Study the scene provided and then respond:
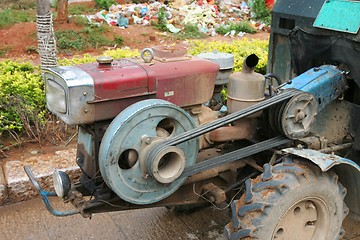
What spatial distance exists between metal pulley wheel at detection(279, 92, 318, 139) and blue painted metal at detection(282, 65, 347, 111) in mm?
113

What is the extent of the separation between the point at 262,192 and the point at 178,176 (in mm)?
553

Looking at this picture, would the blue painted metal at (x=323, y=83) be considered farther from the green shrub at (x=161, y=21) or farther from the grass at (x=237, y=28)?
the green shrub at (x=161, y=21)

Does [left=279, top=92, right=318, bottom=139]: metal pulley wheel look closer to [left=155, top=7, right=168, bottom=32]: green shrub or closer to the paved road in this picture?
the paved road

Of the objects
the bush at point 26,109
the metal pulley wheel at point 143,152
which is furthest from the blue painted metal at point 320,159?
the bush at point 26,109

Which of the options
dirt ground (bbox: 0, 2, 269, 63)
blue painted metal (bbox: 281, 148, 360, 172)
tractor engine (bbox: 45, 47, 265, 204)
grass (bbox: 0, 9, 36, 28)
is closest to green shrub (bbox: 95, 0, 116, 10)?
grass (bbox: 0, 9, 36, 28)

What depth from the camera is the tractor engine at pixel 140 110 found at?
9.57 ft

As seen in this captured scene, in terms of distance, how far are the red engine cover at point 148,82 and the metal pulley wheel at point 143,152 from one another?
19 cm

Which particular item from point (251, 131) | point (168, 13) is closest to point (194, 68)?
point (251, 131)

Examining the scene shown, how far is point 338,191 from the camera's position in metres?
3.26

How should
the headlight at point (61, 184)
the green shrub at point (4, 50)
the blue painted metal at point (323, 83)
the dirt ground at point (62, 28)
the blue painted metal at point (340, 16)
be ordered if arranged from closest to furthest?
the headlight at point (61, 184)
the blue painted metal at point (323, 83)
the blue painted metal at point (340, 16)
the green shrub at point (4, 50)
the dirt ground at point (62, 28)

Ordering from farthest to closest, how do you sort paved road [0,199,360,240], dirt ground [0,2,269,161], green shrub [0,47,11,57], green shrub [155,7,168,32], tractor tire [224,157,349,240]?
green shrub [155,7,168,32] < dirt ground [0,2,269,161] < green shrub [0,47,11,57] < paved road [0,199,360,240] < tractor tire [224,157,349,240]

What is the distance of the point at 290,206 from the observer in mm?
3074

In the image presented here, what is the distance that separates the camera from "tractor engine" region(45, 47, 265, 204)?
9.57ft

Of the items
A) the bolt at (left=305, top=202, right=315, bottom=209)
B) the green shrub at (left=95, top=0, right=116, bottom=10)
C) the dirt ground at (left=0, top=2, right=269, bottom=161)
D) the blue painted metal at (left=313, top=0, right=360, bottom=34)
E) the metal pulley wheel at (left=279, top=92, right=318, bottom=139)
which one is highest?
the blue painted metal at (left=313, top=0, right=360, bottom=34)
